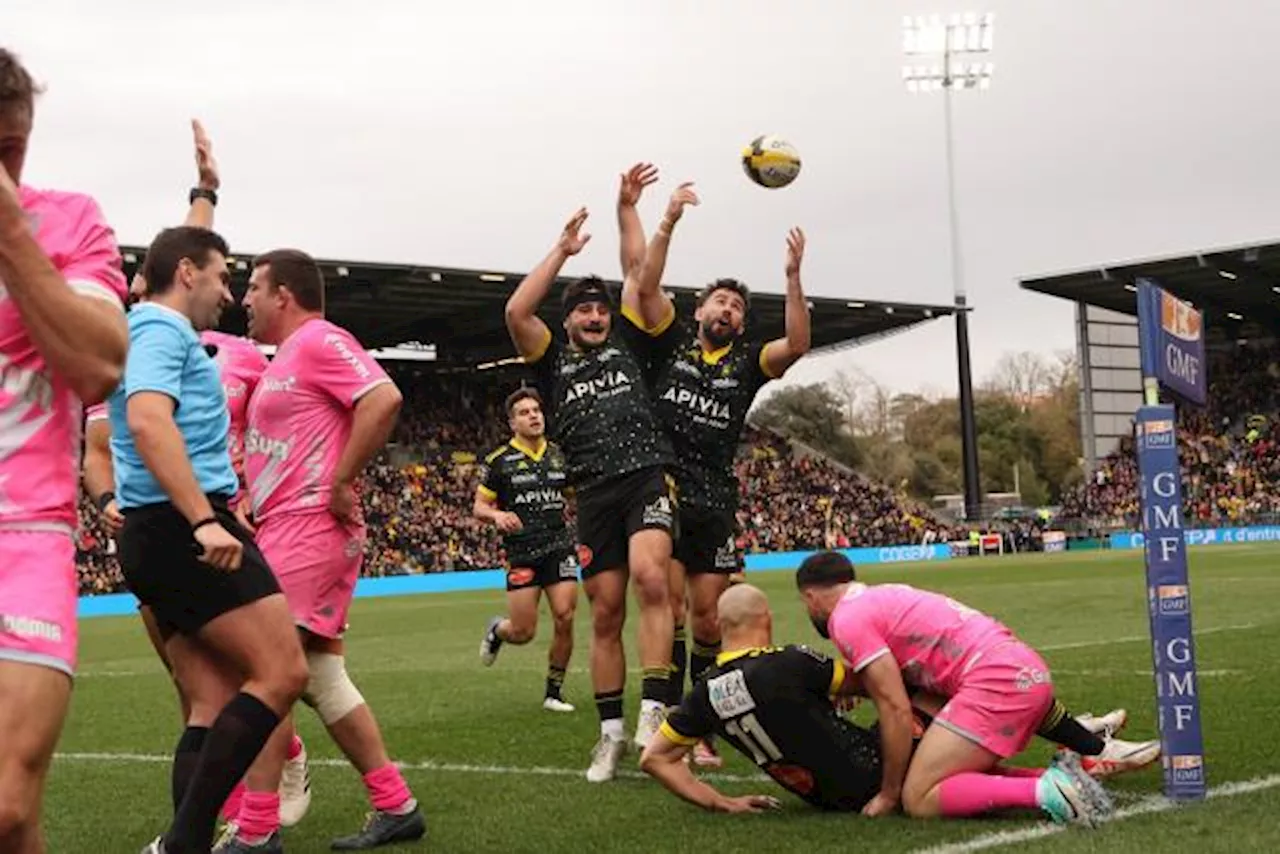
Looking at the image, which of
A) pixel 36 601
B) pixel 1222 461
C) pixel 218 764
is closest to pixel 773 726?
pixel 218 764

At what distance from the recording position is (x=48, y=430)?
10.2ft

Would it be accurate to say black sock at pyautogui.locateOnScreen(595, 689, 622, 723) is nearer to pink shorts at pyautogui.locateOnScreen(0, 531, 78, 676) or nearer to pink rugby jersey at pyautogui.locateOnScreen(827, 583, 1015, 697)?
pink rugby jersey at pyautogui.locateOnScreen(827, 583, 1015, 697)

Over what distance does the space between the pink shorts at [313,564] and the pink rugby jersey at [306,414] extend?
2.5 inches

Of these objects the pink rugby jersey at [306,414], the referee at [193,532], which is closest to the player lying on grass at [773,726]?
the pink rugby jersey at [306,414]

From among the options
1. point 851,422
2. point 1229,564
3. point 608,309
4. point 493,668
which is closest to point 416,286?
point 1229,564

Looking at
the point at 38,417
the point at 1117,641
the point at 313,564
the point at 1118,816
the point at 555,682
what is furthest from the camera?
the point at 1117,641

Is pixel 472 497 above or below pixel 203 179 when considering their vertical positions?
below

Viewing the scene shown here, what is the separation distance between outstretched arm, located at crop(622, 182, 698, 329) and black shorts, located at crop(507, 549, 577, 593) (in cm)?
382

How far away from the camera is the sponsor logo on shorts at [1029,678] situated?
5559 mm

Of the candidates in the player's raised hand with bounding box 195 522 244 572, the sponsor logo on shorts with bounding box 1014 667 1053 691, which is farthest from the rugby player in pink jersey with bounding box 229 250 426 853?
the sponsor logo on shorts with bounding box 1014 667 1053 691

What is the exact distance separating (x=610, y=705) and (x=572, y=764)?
574mm

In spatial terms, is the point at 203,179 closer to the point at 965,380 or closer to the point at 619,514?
the point at 619,514

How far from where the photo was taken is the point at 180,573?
454 cm

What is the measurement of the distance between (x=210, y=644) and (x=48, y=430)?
5.31ft
